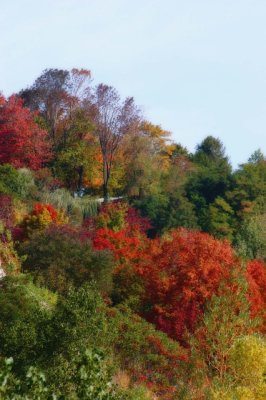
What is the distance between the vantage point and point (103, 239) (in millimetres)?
43250

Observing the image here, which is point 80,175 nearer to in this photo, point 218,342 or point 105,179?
point 105,179

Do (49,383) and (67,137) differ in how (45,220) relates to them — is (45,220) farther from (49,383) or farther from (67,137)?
(49,383)

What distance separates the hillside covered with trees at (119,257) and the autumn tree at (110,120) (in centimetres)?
9

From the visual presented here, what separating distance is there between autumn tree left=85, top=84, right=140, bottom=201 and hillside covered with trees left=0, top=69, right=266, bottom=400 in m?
0.09

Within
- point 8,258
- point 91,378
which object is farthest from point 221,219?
point 91,378

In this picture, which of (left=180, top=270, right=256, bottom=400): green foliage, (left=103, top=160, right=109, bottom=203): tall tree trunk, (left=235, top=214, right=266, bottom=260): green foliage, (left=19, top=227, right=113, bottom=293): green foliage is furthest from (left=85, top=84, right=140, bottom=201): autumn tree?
(left=180, top=270, right=256, bottom=400): green foliage

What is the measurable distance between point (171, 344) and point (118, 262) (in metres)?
9.75

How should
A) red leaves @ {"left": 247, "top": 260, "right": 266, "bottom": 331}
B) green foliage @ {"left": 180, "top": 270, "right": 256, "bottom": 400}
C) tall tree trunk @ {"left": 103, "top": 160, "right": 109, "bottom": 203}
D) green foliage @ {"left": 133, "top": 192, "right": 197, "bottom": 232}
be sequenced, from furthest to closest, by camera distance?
tall tree trunk @ {"left": 103, "top": 160, "right": 109, "bottom": 203} → green foliage @ {"left": 133, "top": 192, "right": 197, "bottom": 232} → red leaves @ {"left": 247, "top": 260, "right": 266, "bottom": 331} → green foliage @ {"left": 180, "top": 270, "right": 256, "bottom": 400}

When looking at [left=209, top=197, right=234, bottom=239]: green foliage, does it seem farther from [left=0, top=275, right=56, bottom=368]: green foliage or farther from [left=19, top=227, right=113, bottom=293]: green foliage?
[left=0, top=275, right=56, bottom=368]: green foliage

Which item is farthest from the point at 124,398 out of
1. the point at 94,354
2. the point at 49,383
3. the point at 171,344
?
the point at 171,344

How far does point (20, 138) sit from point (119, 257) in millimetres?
18466

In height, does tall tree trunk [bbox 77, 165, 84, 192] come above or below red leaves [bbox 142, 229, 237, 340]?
above

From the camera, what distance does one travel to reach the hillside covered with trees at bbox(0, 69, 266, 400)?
79.9ft

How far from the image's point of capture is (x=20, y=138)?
5847 cm
